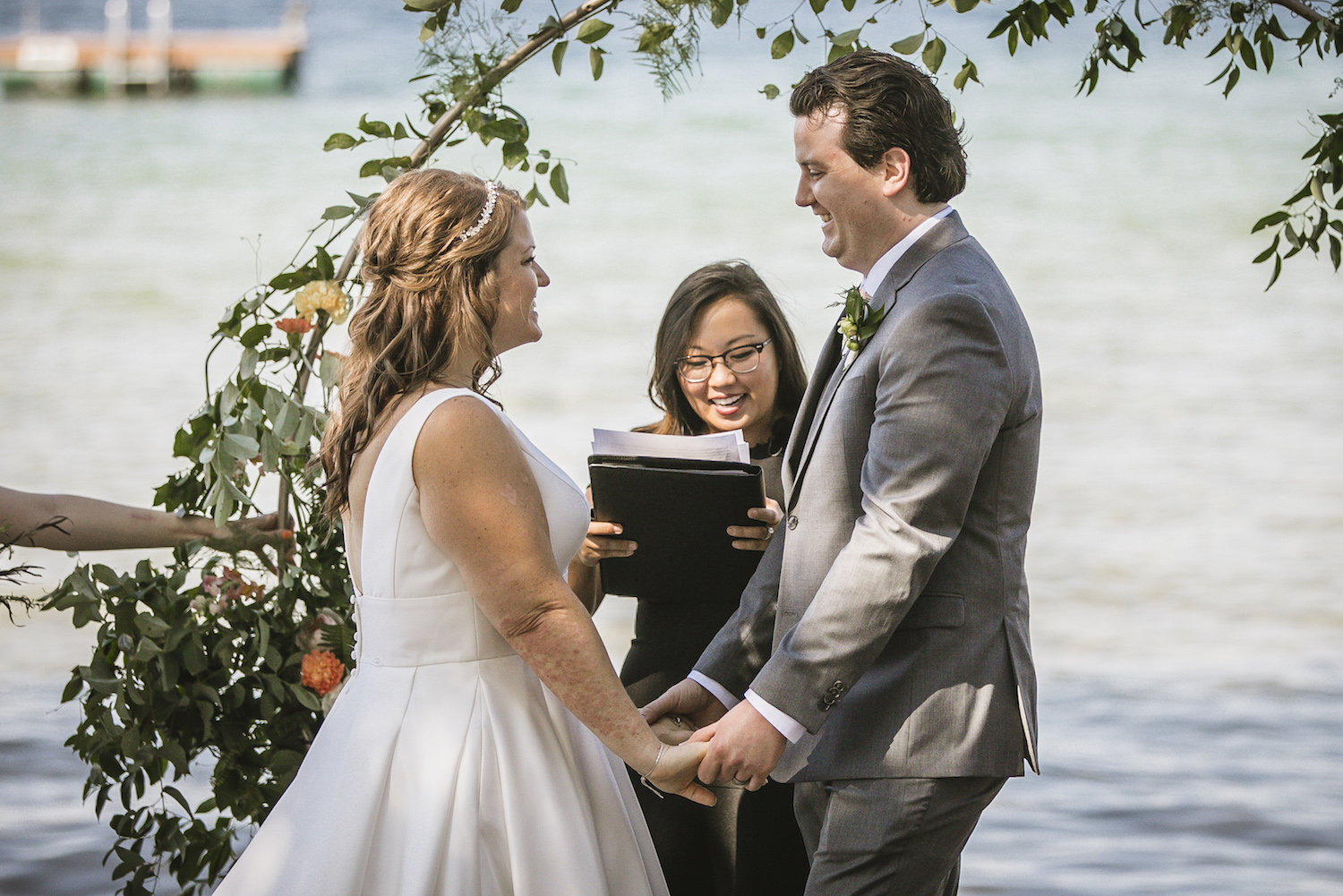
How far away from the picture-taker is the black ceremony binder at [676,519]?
2.51 metres

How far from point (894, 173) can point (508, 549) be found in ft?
2.73

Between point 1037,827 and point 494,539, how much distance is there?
141 inches

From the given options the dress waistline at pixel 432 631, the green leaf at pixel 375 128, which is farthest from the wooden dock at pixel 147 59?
the dress waistline at pixel 432 631

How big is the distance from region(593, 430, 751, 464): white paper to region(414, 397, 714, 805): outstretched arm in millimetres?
624

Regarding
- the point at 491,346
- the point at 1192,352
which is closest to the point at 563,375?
the point at 1192,352

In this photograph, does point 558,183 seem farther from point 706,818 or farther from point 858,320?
point 706,818

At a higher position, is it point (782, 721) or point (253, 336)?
point (253, 336)

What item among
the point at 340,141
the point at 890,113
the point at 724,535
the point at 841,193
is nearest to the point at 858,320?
the point at 841,193

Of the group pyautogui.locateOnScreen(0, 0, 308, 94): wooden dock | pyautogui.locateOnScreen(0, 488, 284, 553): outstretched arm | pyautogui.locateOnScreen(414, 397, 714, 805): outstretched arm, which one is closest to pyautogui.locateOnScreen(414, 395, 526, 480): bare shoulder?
pyautogui.locateOnScreen(414, 397, 714, 805): outstretched arm

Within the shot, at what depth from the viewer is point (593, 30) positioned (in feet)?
8.66

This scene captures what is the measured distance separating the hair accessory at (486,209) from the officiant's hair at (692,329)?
3.05ft

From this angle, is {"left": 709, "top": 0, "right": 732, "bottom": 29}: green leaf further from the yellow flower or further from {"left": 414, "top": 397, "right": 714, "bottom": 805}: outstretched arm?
{"left": 414, "top": 397, "right": 714, "bottom": 805}: outstretched arm

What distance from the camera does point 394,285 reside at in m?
Answer: 2.01

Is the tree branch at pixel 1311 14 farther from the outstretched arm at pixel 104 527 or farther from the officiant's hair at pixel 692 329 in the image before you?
the outstretched arm at pixel 104 527
